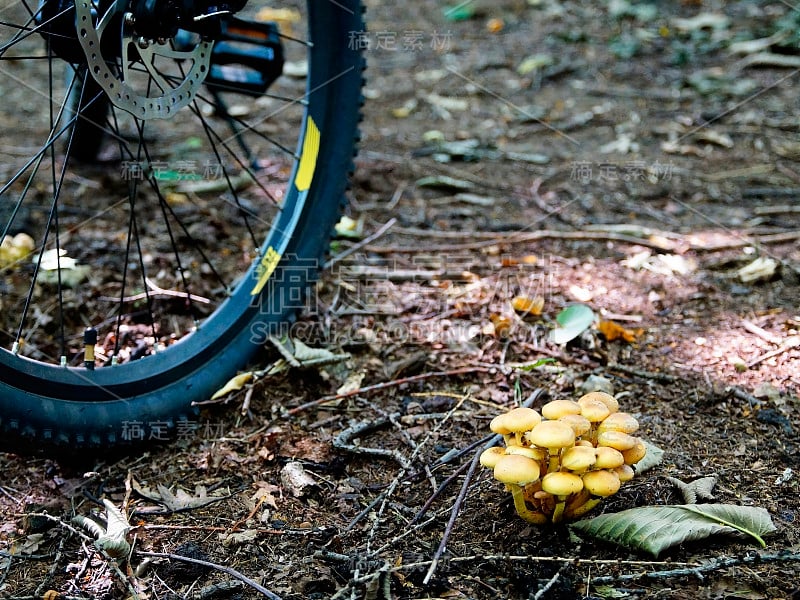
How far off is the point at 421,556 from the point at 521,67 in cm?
414

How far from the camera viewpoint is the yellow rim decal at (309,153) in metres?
2.44

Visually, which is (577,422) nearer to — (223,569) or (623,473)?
(623,473)

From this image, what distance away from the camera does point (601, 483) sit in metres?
1.45

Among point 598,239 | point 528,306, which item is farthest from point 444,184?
point 528,306

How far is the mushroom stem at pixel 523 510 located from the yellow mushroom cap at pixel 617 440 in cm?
19

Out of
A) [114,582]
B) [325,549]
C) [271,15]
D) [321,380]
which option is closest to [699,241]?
[321,380]

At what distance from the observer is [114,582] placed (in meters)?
1.56

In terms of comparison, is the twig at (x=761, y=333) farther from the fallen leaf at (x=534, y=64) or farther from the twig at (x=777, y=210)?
the fallen leaf at (x=534, y=64)

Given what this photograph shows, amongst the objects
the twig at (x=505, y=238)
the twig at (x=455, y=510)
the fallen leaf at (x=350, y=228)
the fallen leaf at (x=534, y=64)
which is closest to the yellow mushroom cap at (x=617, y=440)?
the twig at (x=455, y=510)

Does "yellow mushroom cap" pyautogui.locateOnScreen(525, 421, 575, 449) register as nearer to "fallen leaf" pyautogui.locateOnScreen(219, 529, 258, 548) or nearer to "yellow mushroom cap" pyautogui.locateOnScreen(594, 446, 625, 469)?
"yellow mushroom cap" pyautogui.locateOnScreen(594, 446, 625, 469)

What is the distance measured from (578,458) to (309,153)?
1.40 meters

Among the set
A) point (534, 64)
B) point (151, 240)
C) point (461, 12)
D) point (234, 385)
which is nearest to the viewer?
point (234, 385)

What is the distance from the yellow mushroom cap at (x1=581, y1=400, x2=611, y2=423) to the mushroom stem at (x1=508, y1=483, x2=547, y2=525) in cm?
20

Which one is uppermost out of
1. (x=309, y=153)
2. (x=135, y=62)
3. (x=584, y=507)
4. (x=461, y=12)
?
(x=461, y=12)
